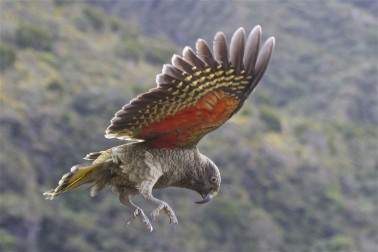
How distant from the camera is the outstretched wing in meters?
6.70

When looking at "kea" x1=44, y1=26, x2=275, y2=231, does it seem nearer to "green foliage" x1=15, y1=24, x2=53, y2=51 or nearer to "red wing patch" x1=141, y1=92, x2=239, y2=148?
"red wing patch" x1=141, y1=92, x2=239, y2=148

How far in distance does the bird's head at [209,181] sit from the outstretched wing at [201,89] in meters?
0.55

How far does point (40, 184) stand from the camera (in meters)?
32.5

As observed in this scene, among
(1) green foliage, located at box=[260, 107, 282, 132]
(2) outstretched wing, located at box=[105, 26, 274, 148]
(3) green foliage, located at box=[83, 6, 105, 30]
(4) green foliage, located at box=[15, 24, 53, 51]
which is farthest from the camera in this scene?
(3) green foliage, located at box=[83, 6, 105, 30]

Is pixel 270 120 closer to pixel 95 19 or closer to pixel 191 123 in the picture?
pixel 95 19

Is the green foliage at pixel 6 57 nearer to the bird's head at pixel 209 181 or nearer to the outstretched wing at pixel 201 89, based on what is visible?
the bird's head at pixel 209 181

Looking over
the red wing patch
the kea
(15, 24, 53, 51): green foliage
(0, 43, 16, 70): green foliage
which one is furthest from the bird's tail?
(15, 24, 53, 51): green foliage

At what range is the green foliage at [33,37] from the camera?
3975 cm

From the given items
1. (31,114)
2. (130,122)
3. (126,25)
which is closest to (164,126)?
(130,122)

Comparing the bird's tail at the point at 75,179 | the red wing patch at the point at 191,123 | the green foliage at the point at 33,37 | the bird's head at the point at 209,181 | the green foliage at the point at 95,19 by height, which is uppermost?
the green foliage at the point at 95,19

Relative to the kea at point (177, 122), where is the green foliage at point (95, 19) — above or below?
above

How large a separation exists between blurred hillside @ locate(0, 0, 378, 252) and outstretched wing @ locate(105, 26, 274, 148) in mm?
24462

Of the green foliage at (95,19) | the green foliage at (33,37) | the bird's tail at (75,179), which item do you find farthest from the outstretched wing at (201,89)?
the green foliage at (95,19)

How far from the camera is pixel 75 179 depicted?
7168 millimetres
